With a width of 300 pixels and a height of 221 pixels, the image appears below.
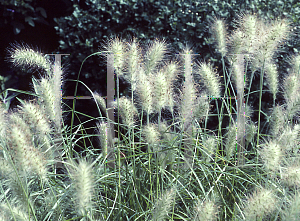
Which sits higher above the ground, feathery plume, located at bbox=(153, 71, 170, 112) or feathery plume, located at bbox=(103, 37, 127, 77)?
feathery plume, located at bbox=(103, 37, 127, 77)

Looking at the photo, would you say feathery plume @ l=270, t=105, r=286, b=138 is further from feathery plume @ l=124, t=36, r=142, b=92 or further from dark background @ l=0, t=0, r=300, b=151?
dark background @ l=0, t=0, r=300, b=151

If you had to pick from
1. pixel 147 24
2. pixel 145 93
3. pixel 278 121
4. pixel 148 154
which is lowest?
pixel 148 154

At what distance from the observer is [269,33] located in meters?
1.35

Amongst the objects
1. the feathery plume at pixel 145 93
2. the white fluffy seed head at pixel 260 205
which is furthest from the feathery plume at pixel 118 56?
the white fluffy seed head at pixel 260 205

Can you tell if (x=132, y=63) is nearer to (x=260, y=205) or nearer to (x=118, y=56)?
(x=118, y=56)

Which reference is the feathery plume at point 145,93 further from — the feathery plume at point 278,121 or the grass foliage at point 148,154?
the feathery plume at point 278,121

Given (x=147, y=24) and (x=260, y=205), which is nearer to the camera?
(x=260, y=205)

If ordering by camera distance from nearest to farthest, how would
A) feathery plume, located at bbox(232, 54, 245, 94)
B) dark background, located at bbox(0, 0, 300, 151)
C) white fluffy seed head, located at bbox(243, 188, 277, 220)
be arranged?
white fluffy seed head, located at bbox(243, 188, 277, 220) → feathery plume, located at bbox(232, 54, 245, 94) → dark background, located at bbox(0, 0, 300, 151)

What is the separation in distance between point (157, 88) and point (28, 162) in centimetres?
56

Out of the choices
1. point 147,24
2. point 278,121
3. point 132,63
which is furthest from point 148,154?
point 147,24

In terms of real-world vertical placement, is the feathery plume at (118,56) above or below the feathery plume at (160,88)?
above

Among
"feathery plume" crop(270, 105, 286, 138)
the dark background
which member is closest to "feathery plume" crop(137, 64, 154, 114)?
"feathery plume" crop(270, 105, 286, 138)

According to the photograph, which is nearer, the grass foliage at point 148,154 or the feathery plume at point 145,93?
the grass foliage at point 148,154

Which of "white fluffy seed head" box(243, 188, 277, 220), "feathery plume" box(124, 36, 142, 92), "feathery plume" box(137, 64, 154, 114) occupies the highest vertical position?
"feathery plume" box(124, 36, 142, 92)
